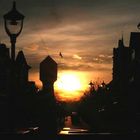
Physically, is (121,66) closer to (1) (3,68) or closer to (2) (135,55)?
(2) (135,55)

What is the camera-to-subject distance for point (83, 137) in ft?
46.5

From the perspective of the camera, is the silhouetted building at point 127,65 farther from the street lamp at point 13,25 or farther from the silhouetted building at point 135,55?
the street lamp at point 13,25

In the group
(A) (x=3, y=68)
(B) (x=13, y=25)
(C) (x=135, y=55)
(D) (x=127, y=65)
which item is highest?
(C) (x=135, y=55)

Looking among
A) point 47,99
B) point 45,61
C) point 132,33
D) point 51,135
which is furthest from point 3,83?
point 51,135

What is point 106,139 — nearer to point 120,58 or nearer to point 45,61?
point 45,61

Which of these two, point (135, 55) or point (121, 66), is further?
point (121, 66)

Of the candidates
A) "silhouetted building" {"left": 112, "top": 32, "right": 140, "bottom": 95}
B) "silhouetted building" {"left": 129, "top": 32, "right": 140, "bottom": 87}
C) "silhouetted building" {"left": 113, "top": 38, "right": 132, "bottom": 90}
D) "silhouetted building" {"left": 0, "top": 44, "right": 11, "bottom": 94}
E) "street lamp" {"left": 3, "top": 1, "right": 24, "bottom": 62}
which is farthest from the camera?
"silhouetted building" {"left": 113, "top": 38, "right": 132, "bottom": 90}

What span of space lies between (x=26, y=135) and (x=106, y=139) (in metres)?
2.32

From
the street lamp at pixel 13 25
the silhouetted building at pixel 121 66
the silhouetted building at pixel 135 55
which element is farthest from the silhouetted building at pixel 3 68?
the street lamp at pixel 13 25

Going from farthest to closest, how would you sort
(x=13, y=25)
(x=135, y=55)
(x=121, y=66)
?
(x=121, y=66) < (x=135, y=55) < (x=13, y=25)

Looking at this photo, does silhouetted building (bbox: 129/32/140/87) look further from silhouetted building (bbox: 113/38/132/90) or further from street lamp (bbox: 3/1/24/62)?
street lamp (bbox: 3/1/24/62)

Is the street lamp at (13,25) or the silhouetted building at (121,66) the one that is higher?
the silhouetted building at (121,66)

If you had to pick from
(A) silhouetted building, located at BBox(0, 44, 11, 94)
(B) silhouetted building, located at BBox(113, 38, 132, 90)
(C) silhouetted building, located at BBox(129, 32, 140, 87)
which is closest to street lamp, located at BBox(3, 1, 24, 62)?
(C) silhouetted building, located at BBox(129, 32, 140, 87)

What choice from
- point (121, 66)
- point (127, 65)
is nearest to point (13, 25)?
A: point (127, 65)
